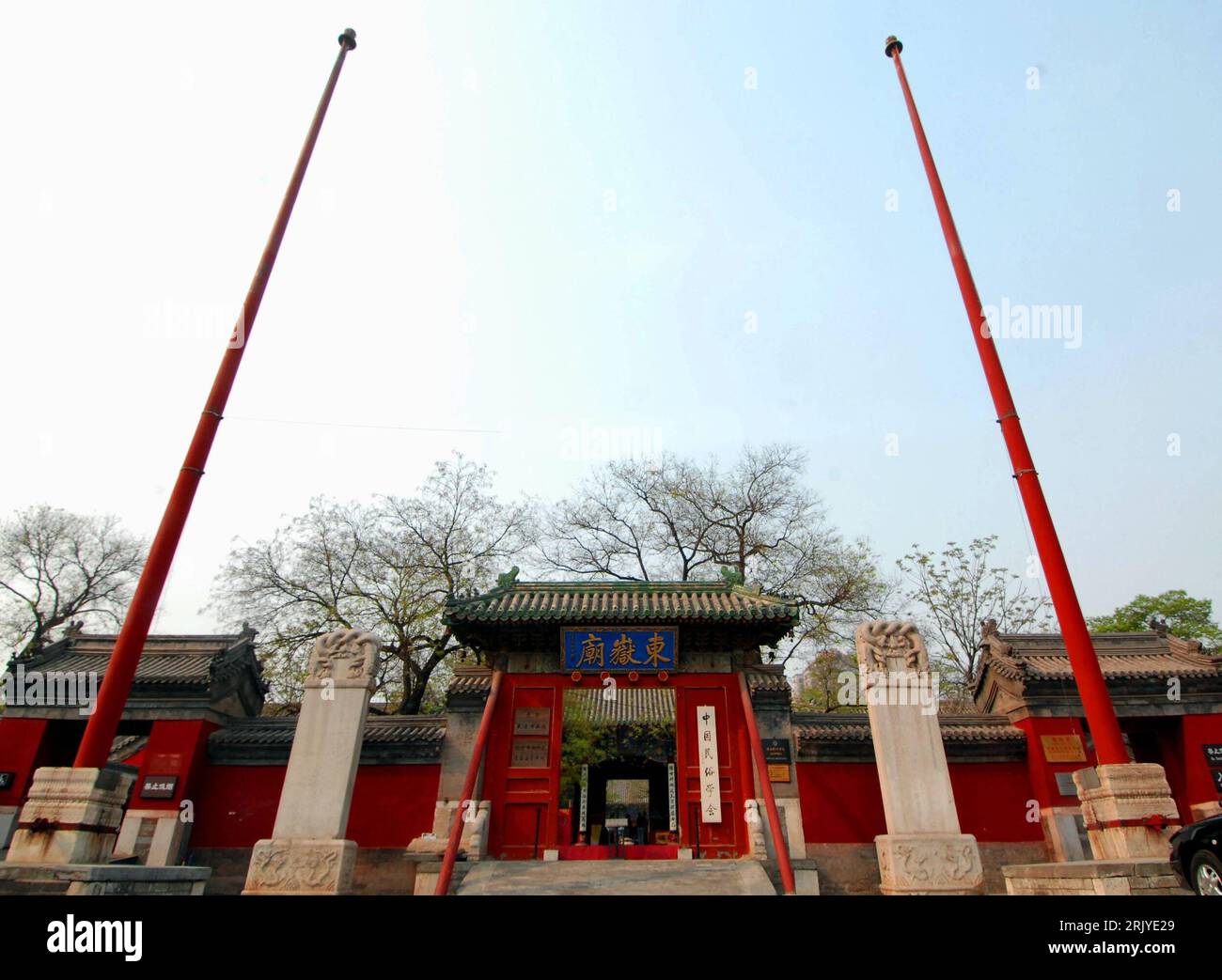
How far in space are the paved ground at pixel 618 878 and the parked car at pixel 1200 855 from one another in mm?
4555

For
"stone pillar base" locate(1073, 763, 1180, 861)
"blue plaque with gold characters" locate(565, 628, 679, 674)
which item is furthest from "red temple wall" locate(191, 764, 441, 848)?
"stone pillar base" locate(1073, 763, 1180, 861)

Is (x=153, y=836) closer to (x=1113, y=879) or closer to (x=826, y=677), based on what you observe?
(x=1113, y=879)

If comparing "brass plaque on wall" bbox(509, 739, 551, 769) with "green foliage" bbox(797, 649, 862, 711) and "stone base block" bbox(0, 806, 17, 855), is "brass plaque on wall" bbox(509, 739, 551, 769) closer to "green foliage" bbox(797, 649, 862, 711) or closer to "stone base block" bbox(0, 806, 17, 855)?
"stone base block" bbox(0, 806, 17, 855)

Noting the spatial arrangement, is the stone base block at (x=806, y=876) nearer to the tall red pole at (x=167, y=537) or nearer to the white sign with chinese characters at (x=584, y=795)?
the white sign with chinese characters at (x=584, y=795)

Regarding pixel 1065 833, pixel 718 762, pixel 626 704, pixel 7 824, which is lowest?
pixel 7 824

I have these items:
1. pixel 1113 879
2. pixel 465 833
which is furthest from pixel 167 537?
pixel 1113 879

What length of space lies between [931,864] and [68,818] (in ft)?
31.0

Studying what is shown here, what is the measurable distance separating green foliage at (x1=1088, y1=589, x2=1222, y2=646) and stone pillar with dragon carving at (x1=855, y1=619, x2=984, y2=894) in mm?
27342

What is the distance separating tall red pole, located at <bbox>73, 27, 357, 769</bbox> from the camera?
7961 millimetres

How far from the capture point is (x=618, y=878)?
9.68 meters
